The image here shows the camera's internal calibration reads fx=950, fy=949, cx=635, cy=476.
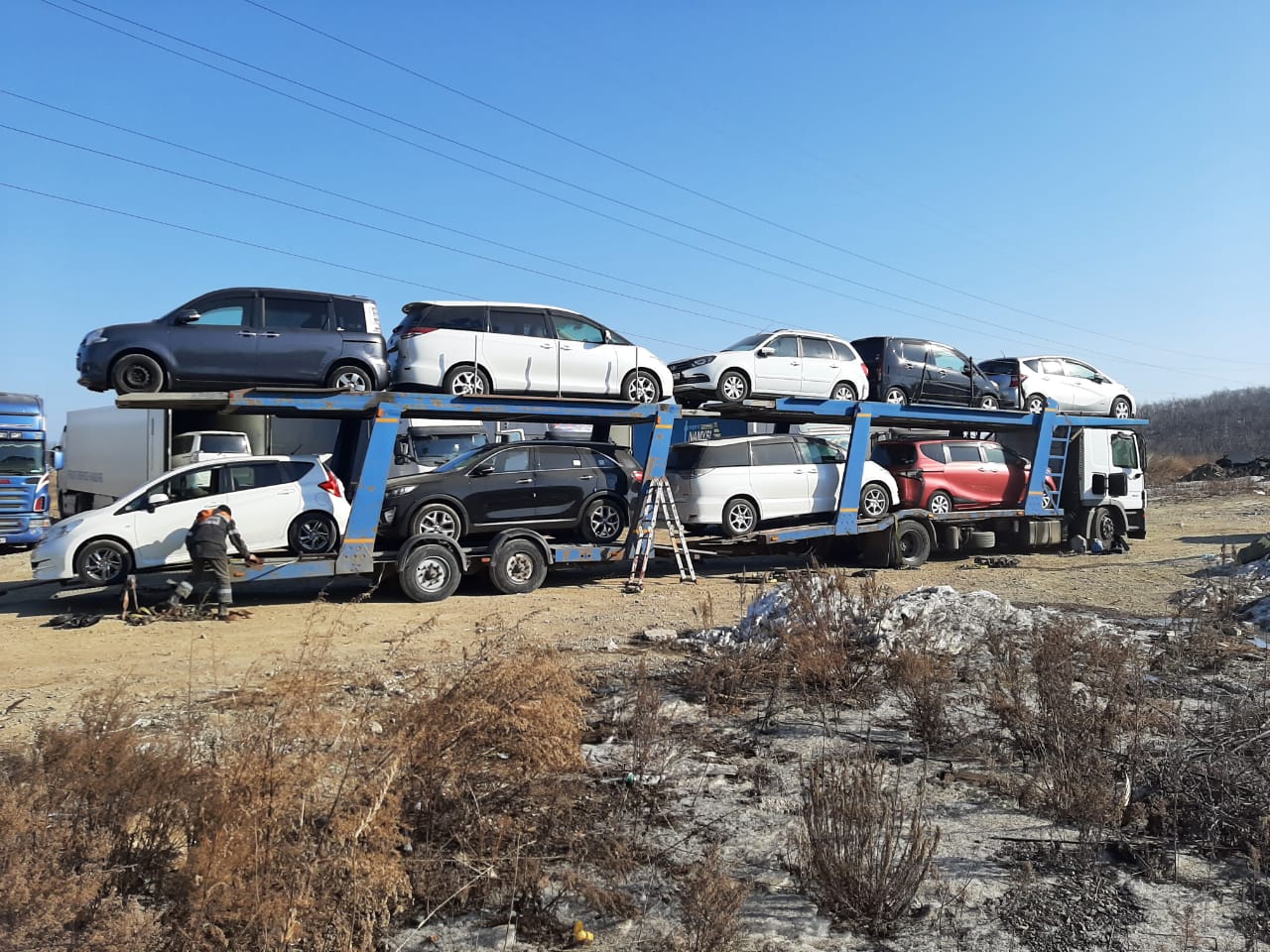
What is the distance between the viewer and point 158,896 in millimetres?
3502

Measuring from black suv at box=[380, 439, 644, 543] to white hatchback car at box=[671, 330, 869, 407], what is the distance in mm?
1742

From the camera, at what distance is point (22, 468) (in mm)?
18969

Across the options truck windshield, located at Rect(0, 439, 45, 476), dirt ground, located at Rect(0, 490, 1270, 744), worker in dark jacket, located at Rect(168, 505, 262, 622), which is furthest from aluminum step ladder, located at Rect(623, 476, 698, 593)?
truck windshield, located at Rect(0, 439, 45, 476)

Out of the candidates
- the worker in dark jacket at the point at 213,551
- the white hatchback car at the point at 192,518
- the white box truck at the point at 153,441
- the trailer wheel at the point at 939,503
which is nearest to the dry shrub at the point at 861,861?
the worker in dark jacket at the point at 213,551

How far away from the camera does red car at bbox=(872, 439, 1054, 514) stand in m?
16.6

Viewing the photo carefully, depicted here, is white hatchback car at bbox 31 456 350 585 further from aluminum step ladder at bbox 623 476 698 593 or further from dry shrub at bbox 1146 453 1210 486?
dry shrub at bbox 1146 453 1210 486

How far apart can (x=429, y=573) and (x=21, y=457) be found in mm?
11947

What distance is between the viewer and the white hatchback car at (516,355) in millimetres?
12453

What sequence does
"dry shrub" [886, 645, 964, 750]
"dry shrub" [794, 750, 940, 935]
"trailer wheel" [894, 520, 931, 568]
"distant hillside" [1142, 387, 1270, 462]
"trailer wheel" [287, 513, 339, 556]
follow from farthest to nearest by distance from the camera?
1. "distant hillside" [1142, 387, 1270, 462]
2. "trailer wheel" [894, 520, 931, 568]
3. "trailer wheel" [287, 513, 339, 556]
4. "dry shrub" [886, 645, 964, 750]
5. "dry shrub" [794, 750, 940, 935]

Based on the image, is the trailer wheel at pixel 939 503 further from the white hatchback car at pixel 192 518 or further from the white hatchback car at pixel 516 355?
the white hatchback car at pixel 192 518

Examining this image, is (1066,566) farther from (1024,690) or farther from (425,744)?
(425,744)

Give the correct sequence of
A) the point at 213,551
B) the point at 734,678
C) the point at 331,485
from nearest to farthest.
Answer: the point at 734,678
the point at 213,551
the point at 331,485

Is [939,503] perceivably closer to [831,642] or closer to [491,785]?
[831,642]

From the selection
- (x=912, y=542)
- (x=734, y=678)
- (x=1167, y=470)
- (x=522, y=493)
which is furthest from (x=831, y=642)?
(x=1167, y=470)
